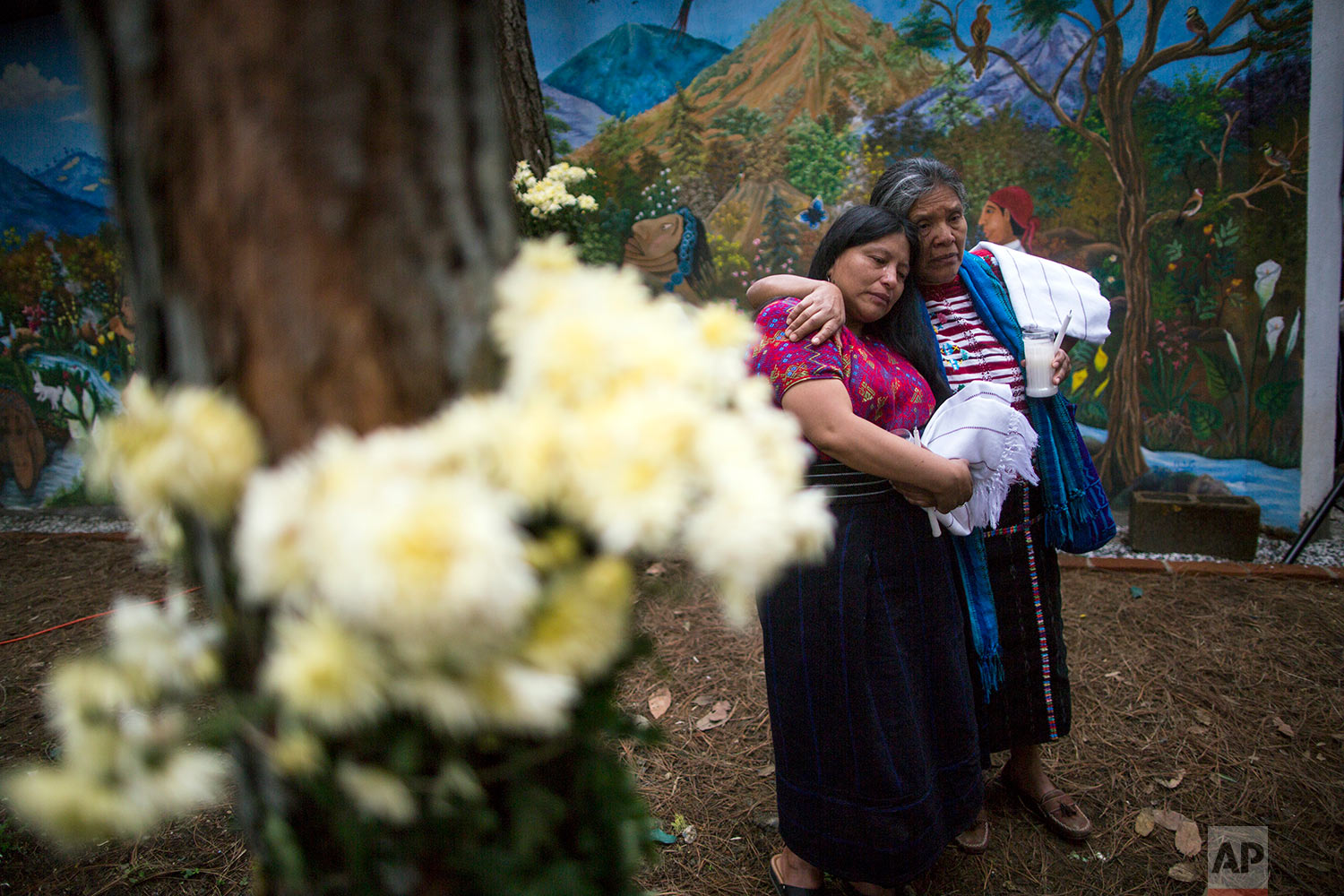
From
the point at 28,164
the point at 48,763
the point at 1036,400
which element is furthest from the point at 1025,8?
the point at 28,164

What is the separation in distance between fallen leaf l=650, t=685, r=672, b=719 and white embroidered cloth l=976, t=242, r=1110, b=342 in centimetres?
223

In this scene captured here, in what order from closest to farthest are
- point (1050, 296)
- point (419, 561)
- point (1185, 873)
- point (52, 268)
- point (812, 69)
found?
point (419, 561) < point (1185, 873) < point (1050, 296) < point (812, 69) < point (52, 268)

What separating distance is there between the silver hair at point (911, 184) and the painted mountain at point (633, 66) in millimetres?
4030

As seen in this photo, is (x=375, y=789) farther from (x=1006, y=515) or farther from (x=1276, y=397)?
(x=1276, y=397)

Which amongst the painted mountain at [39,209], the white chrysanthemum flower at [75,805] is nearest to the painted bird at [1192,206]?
the white chrysanthemum flower at [75,805]

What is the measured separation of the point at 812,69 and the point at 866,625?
488 cm

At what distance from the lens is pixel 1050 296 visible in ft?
7.68

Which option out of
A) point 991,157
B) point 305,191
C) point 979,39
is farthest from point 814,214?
point 305,191

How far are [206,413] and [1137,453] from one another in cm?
576

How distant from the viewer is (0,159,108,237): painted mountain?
6.39 metres

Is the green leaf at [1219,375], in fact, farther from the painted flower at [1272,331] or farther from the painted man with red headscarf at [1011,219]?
the painted man with red headscarf at [1011,219]

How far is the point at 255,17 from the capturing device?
62 cm

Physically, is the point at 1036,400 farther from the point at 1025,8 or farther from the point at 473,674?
the point at 1025,8

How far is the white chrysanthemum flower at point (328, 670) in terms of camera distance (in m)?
0.53
